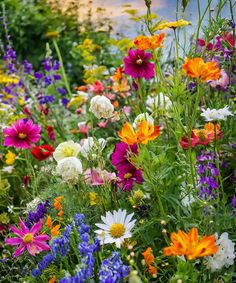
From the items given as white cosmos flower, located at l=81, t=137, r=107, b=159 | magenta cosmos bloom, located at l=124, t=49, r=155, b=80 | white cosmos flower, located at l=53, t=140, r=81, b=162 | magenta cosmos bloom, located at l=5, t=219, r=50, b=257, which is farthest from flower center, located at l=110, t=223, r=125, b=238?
magenta cosmos bloom, located at l=124, t=49, r=155, b=80

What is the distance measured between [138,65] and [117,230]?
70 centimetres

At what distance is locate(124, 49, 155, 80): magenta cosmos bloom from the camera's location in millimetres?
2059

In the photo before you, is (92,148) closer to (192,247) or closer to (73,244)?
(73,244)

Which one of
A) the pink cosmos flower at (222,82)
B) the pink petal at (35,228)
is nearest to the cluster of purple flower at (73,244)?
the pink petal at (35,228)

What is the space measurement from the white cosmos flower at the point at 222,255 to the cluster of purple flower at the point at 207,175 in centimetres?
14

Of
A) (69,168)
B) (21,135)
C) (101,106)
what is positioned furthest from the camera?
(21,135)

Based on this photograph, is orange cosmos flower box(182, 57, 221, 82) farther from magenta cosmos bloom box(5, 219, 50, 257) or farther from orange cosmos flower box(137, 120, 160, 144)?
magenta cosmos bloom box(5, 219, 50, 257)

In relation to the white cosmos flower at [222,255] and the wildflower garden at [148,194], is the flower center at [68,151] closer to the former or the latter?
the wildflower garden at [148,194]

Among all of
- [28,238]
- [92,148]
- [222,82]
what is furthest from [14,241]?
[222,82]

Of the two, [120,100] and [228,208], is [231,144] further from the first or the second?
[120,100]

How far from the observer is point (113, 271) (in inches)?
53.9

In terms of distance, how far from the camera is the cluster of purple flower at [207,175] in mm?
1713

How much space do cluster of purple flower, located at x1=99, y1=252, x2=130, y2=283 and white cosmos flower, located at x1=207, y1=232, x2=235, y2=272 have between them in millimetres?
289

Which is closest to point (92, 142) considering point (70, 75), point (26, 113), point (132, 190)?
point (132, 190)
